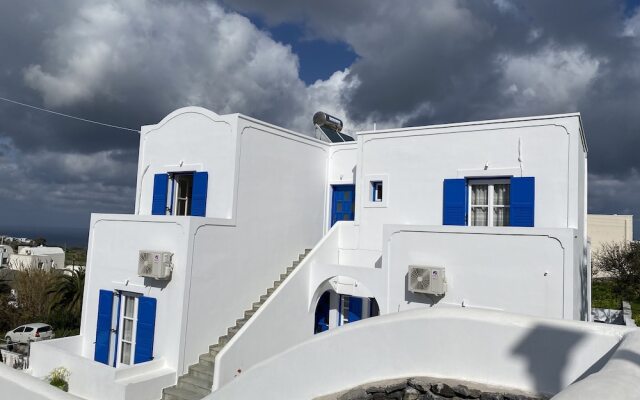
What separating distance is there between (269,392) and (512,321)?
3.73 meters

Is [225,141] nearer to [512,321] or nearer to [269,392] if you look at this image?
[269,392]

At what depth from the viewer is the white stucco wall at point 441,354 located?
501 cm

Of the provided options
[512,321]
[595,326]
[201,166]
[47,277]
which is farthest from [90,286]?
[47,277]

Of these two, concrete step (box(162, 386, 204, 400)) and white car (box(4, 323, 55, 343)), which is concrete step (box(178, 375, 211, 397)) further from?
white car (box(4, 323, 55, 343))

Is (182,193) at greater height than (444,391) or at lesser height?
greater

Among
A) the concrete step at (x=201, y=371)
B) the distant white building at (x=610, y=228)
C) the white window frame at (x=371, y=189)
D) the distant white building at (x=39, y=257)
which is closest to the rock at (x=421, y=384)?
the concrete step at (x=201, y=371)

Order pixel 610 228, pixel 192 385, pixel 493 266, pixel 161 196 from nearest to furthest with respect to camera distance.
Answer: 1. pixel 493 266
2. pixel 192 385
3. pixel 161 196
4. pixel 610 228

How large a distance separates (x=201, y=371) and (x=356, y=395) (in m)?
5.30

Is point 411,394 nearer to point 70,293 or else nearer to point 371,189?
point 371,189

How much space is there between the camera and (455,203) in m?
10.9

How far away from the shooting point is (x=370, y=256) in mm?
12180

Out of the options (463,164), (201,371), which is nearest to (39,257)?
(201,371)

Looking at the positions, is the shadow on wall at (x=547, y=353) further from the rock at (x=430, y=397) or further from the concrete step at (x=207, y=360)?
the concrete step at (x=207, y=360)

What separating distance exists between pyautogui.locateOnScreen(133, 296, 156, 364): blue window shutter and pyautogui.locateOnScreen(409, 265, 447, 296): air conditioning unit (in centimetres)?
584
